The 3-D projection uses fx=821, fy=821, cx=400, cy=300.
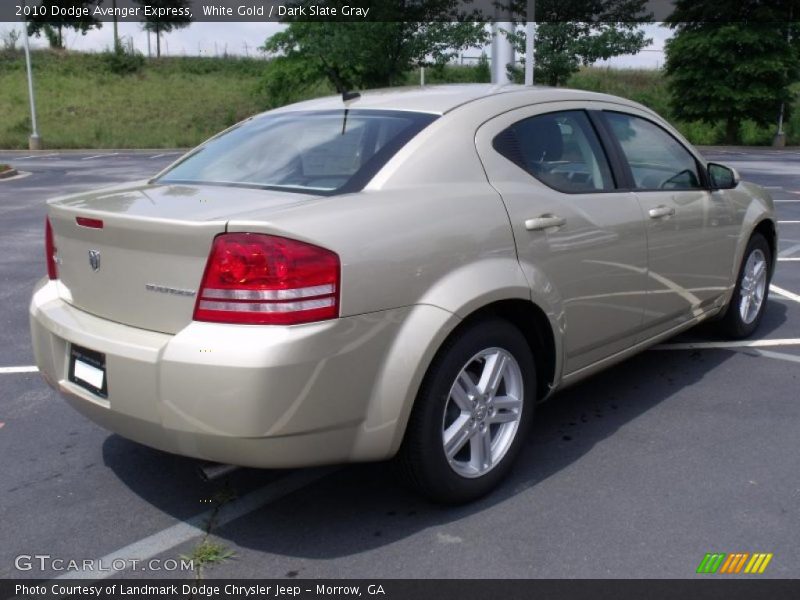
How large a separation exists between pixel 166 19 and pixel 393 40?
29.2 m

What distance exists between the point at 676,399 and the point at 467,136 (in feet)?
6.54

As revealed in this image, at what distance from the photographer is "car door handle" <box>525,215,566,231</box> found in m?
3.33

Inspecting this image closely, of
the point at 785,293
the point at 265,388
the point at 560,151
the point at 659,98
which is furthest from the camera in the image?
the point at 659,98

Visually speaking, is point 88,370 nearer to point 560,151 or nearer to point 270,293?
point 270,293

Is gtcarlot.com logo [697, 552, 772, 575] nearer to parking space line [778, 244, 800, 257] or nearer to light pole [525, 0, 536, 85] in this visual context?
parking space line [778, 244, 800, 257]

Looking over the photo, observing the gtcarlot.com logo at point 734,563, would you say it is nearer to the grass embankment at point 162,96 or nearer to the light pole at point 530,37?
the light pole at point 530,37

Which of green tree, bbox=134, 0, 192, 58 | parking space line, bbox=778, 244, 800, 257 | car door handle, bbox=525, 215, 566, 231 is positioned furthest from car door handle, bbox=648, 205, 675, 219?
green tree, bbox=134, 0, 192, 58

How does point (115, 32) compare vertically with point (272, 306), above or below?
above

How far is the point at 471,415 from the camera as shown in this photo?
3.18 metres

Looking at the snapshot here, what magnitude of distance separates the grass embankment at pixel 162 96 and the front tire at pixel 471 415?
3419 cm

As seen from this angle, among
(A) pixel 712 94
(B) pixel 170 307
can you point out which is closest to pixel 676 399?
(B) pixel 170 307

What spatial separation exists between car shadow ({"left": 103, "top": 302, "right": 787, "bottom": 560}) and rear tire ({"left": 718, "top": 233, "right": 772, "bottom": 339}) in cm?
100

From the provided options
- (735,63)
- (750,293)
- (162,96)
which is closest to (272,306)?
(750,293)
